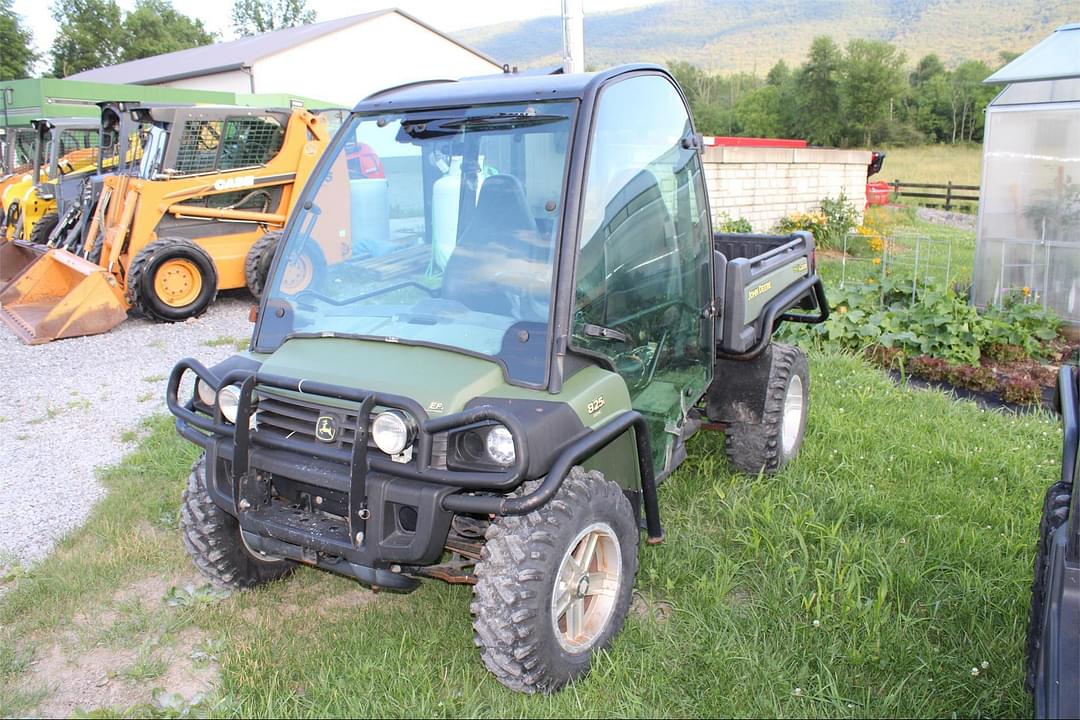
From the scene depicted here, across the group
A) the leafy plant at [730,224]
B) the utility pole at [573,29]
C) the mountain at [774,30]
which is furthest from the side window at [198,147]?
the mountain at [774,30]

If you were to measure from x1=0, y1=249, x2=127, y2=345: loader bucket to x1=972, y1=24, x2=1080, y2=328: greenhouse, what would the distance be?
31.8 feet

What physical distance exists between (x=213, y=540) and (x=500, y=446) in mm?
1528

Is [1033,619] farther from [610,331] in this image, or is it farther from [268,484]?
[268,484]

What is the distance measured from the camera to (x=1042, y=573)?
308cm

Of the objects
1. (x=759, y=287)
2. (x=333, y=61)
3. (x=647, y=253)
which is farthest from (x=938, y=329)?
(x=333, y=61)

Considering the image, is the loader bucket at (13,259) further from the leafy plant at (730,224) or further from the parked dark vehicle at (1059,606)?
the parked dark vehicle at (1059,606)

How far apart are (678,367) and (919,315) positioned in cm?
591

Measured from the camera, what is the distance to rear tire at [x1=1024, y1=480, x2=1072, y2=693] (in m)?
2.96

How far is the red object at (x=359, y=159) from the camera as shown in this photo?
3730 millimetres

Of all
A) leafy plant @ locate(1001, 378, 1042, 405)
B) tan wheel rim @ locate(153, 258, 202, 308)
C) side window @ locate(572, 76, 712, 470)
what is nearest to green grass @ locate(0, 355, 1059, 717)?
side window @ locate(572, 76, 712, 470)

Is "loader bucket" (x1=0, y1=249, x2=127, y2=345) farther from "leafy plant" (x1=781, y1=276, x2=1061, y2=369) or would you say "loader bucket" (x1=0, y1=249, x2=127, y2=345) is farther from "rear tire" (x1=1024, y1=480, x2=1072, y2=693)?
"rear tire" (x1=1024, y1=480, x2=1072, y2=693)

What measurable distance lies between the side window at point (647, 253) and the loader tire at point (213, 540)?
5.56 ft

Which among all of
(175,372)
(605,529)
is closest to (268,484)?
(175,372)

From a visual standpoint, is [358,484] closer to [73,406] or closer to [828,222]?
[73,406]
